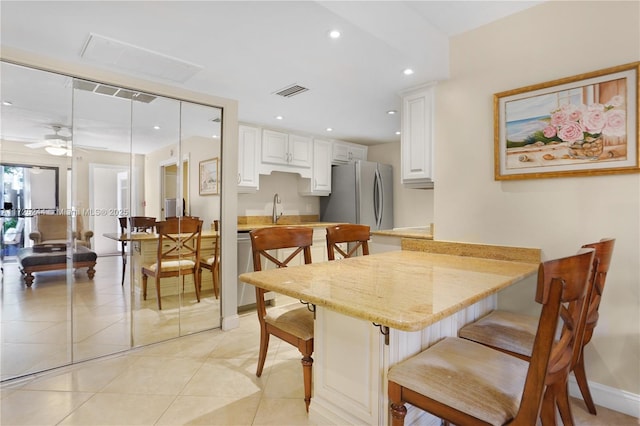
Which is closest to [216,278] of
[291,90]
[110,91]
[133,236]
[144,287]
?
[144,287]

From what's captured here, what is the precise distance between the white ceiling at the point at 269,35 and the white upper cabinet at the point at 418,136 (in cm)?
12

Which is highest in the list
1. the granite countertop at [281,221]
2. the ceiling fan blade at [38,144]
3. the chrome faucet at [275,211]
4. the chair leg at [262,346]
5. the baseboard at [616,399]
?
the ceiling fan blade at [38,144]

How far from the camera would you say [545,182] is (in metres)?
1.93

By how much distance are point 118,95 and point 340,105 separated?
1974 millimetres

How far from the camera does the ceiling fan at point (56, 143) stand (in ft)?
7.30

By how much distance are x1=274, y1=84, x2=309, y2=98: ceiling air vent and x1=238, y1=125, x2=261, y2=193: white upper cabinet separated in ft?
3.34

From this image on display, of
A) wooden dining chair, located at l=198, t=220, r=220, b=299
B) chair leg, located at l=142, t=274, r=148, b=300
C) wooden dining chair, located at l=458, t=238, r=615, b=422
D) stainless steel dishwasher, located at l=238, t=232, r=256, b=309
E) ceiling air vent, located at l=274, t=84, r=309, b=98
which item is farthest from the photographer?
stainless steel dishwasher, located at l=238, t=232, r=256, b=309

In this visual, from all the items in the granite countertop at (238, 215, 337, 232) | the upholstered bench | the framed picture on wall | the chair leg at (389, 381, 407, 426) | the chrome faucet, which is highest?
the framed picture on wall

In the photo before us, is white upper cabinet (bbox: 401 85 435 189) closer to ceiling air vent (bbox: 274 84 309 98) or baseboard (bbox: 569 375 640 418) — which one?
ceiling air vent (bbox: 274 84 309 98)

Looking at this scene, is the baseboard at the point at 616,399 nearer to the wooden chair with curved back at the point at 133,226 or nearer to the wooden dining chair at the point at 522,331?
the wooden dining chair at the point at 522,331

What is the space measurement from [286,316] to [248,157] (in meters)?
2.51

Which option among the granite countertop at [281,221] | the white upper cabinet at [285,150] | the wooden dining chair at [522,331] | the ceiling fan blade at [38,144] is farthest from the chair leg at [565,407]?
the white upper cabinet at [285,150]

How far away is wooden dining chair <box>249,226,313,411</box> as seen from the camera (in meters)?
1.69

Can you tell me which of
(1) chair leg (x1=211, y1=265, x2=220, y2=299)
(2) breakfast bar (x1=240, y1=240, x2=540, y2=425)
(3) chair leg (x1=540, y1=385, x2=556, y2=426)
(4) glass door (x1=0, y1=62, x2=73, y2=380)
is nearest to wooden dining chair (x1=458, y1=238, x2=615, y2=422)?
(2) breakfast bar (x1=240, y1=240, x2=540, y2=425)
